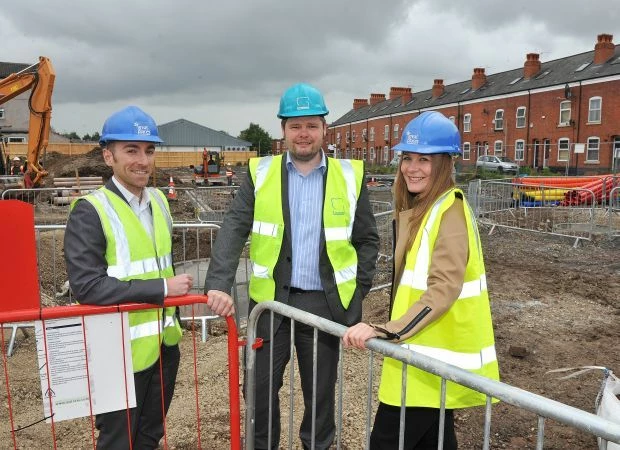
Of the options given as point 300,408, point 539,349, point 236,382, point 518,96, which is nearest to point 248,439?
point 236,382

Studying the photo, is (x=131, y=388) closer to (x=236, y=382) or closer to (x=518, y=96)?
(x=236, y=382)

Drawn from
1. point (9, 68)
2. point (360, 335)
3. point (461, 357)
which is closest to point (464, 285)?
point (461, 357)

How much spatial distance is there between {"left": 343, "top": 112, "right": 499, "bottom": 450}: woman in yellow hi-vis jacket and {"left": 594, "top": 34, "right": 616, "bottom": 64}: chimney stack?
34966 mm

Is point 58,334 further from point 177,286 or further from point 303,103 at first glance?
point 303,103

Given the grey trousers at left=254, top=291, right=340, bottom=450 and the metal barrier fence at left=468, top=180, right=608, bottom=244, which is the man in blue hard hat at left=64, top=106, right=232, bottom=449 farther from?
the metal barrier fence at left=468, top=180, right=608, bottom=244

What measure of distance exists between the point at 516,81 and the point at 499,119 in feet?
9.80

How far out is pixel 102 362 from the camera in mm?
2600

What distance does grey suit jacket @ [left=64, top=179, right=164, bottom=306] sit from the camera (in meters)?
2.53

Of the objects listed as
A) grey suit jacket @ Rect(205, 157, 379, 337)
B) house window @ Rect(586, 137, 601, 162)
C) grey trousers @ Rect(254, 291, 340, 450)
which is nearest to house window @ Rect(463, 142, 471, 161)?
house window @ Rect(586, 137, 601, 162)

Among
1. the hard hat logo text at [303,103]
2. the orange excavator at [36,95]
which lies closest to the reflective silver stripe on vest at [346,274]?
the hard hat logo text at [303,103]

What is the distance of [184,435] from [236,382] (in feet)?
5.02

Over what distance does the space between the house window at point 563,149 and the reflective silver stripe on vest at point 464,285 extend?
3401 cm

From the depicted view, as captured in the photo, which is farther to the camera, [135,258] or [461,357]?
[135,258]

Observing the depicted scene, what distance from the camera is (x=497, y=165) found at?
108 ft
